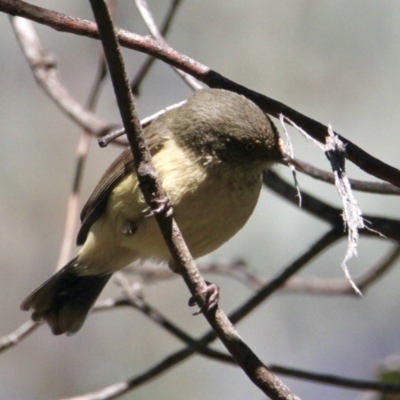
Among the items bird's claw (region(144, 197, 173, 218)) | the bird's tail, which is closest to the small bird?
the bird's tail

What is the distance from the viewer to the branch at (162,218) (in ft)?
6.68

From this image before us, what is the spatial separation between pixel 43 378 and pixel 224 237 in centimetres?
373

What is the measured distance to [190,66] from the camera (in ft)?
8.24

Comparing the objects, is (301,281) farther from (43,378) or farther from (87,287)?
(43,378)

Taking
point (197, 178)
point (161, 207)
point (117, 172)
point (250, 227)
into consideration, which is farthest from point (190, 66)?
point (250, 227)

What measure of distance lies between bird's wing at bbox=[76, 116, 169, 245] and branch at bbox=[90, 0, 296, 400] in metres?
1.11

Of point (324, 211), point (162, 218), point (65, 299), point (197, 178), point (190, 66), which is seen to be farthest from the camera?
point (65, 299)

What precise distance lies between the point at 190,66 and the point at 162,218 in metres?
0.49

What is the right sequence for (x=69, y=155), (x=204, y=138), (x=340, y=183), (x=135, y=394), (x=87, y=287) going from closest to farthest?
(x=340, y=183) < (x=204, y=138) < (x=87, y=287) < (x=135, y=394) < (x=69, y=155)

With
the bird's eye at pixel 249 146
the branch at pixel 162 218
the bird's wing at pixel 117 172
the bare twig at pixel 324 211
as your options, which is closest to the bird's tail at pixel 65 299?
the bird's wing at pixel 117 172

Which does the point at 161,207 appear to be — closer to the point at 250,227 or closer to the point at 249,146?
the point at 249,146

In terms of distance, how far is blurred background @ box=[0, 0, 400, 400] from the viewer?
20.6 ft

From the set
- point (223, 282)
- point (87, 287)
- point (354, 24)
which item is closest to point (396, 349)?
point (223, 282)

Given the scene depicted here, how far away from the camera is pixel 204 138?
3441mm
